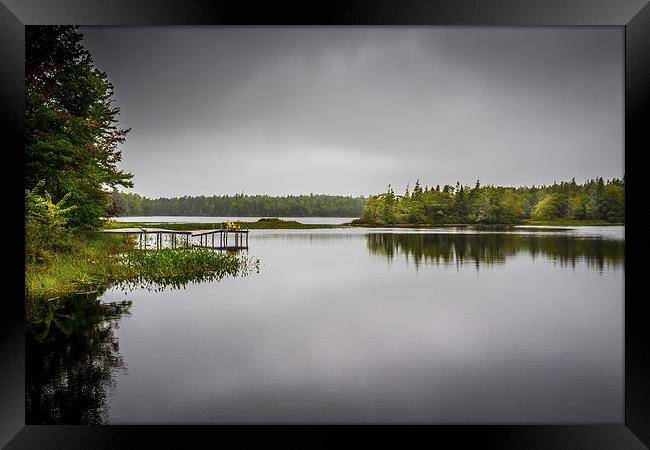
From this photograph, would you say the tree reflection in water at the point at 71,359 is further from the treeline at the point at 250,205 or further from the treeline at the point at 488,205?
the treeline at the point at 488,205

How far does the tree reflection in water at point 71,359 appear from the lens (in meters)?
3.74

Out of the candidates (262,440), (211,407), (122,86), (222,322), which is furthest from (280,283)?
(122,86)

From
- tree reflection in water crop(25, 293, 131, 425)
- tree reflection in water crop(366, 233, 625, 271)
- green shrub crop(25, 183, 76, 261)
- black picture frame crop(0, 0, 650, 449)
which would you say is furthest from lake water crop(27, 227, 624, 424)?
tree reflection in water crop(366, 233, 625, 271)

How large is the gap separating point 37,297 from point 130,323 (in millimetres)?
1808

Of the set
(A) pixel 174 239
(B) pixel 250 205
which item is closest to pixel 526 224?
(B) pixel 250 205

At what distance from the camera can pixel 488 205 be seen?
30625 millimetres

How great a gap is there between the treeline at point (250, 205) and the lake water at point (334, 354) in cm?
921

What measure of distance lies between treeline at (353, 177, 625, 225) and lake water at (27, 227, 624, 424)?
1835cm

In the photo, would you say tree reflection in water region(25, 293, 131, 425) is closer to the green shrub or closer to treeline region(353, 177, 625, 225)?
the green shrub

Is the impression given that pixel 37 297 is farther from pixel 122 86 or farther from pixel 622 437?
pixel 122 86

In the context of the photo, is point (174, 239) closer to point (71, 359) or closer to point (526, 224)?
point (71, 359)

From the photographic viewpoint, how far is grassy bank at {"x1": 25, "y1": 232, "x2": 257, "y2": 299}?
7867 mm

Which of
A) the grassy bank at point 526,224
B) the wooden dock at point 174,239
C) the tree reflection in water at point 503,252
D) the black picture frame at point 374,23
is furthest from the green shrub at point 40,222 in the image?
the grassy bank at point 526,224

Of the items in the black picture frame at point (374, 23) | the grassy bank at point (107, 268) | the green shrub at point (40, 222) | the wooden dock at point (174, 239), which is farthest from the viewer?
the wooden dock at point (174, 239)
